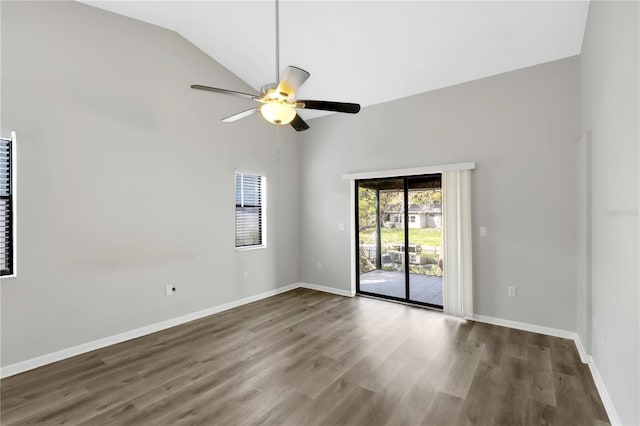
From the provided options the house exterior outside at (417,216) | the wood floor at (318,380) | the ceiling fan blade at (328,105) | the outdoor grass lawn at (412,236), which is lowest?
the wood floor at (318,380)

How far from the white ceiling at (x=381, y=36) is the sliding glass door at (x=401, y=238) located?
1499mm

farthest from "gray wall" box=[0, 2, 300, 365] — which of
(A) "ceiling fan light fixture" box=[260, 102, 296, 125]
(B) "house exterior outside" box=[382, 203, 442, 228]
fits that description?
(B) "house exterior outside" box=[382, 203, 442, 228]

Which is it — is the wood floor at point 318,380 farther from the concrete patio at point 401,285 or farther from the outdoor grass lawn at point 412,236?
the outdoor grass lawn at point 412,236

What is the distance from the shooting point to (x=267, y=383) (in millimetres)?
2525

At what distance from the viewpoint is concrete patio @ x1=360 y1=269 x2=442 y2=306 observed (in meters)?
4.61

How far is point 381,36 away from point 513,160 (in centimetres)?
221

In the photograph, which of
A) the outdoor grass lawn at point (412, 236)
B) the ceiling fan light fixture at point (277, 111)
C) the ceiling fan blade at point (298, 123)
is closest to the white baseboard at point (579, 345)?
the outdoor grass lawn at point (412, 236)

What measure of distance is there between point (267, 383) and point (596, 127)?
3.58 meters

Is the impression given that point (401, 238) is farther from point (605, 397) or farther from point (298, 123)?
point (605, 397)

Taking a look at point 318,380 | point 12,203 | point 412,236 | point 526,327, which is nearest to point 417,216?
point 412,236

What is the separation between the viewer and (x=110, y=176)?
3.34 meters

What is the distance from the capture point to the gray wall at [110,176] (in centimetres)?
282

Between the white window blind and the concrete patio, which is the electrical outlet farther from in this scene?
the white window blind

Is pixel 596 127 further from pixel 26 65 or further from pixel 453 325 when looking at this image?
pixel 26 65
